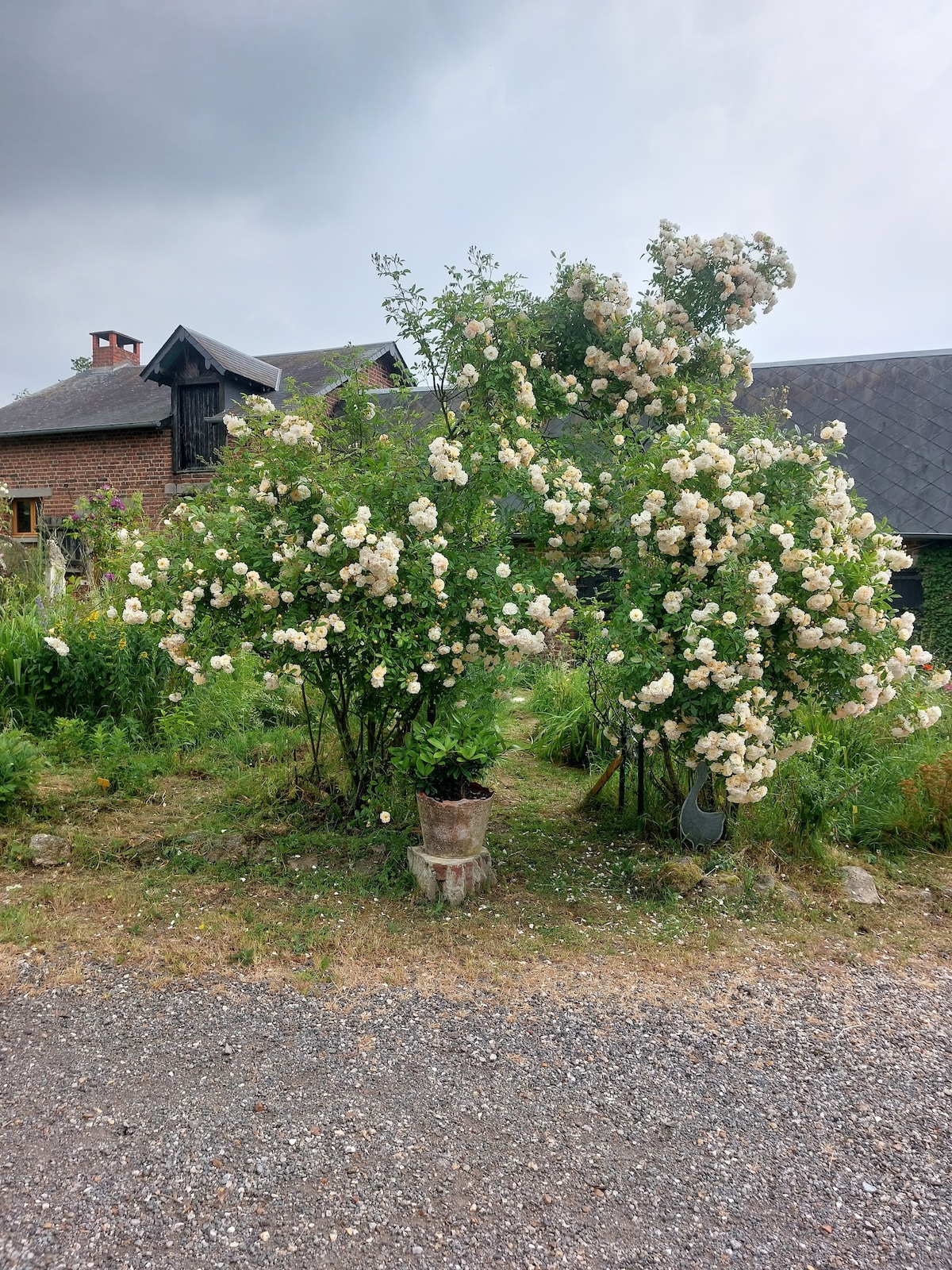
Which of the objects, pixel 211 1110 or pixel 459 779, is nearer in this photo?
pixel 211 1110

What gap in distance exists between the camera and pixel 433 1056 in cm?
250

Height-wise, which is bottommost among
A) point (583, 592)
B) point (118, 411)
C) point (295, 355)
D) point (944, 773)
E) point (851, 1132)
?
point (851, 1132)

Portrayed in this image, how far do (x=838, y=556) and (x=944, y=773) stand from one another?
Answer: 65.4 inches

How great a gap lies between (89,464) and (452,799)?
13.6m

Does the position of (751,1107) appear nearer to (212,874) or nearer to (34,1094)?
(34,1094)

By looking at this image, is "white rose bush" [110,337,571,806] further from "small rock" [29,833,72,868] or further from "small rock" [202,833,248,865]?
"small rock" [29,833,72,868]

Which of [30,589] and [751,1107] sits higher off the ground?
[30,589]

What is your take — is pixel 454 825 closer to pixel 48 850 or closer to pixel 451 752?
pixel 451 752

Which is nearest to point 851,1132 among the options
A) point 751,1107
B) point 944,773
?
point 751,1107

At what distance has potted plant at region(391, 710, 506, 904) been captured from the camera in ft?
11.7

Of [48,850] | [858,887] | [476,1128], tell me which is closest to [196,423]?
[48,850]

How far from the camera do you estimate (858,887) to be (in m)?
3.85

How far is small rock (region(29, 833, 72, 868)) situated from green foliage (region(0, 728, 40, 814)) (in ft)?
1.29

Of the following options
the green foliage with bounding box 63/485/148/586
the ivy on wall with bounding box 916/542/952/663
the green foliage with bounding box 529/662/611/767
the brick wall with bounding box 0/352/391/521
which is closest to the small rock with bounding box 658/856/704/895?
the green foliage with bounding box 529/662/611/767
